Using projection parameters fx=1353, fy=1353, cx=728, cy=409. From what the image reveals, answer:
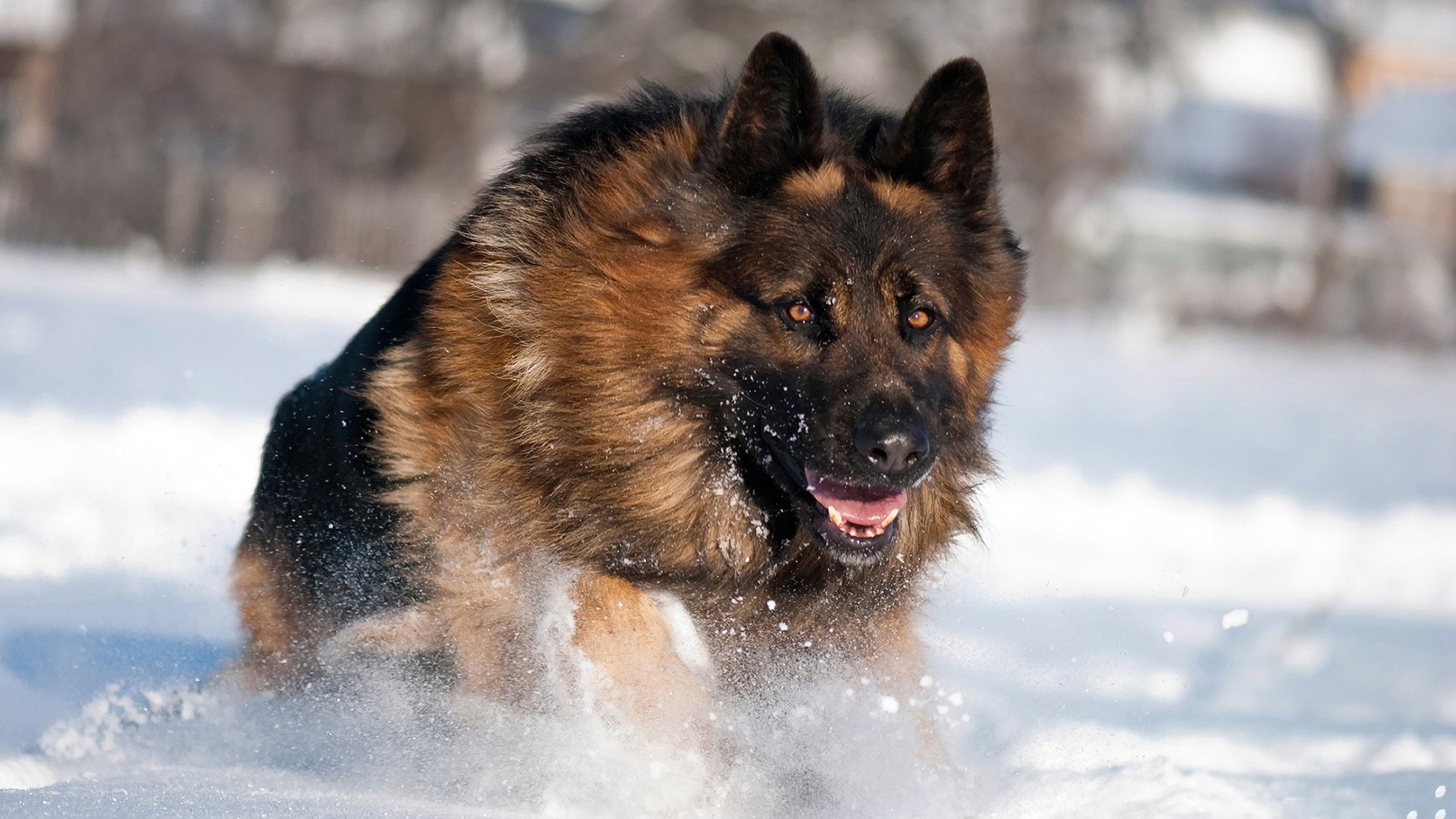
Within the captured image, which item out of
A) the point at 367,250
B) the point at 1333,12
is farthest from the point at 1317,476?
the point at 1333,12

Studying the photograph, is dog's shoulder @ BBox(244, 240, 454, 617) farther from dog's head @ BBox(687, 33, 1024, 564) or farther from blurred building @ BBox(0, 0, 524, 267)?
blurred building @ BBox(0, 0, 524, 267)

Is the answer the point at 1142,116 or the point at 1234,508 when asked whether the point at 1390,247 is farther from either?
the point at 1234,508

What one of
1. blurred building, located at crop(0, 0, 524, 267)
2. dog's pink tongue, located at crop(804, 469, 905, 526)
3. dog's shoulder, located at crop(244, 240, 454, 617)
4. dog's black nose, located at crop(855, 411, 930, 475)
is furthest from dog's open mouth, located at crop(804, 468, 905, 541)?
blurred building, located at crop(0, 0, 524, 267)

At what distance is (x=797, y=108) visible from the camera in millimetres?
3553

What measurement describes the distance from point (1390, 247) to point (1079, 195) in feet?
22.0

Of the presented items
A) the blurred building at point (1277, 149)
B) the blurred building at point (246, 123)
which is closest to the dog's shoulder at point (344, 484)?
the blurred building at point (246, 123)

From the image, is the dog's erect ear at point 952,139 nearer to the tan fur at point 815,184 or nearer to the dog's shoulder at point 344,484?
the tan fur at point 815,184

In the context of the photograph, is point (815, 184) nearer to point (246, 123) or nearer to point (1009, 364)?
point (1009, 364)

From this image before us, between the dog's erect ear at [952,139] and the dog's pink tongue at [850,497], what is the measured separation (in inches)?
35.8

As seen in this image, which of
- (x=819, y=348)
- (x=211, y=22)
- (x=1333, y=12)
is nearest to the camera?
(x=819, y=348)

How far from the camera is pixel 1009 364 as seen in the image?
405 centimetres

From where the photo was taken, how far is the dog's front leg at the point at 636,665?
3.29m

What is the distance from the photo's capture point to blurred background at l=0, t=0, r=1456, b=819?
372 centimetres

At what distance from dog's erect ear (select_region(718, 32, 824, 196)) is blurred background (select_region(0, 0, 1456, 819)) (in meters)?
1.25
